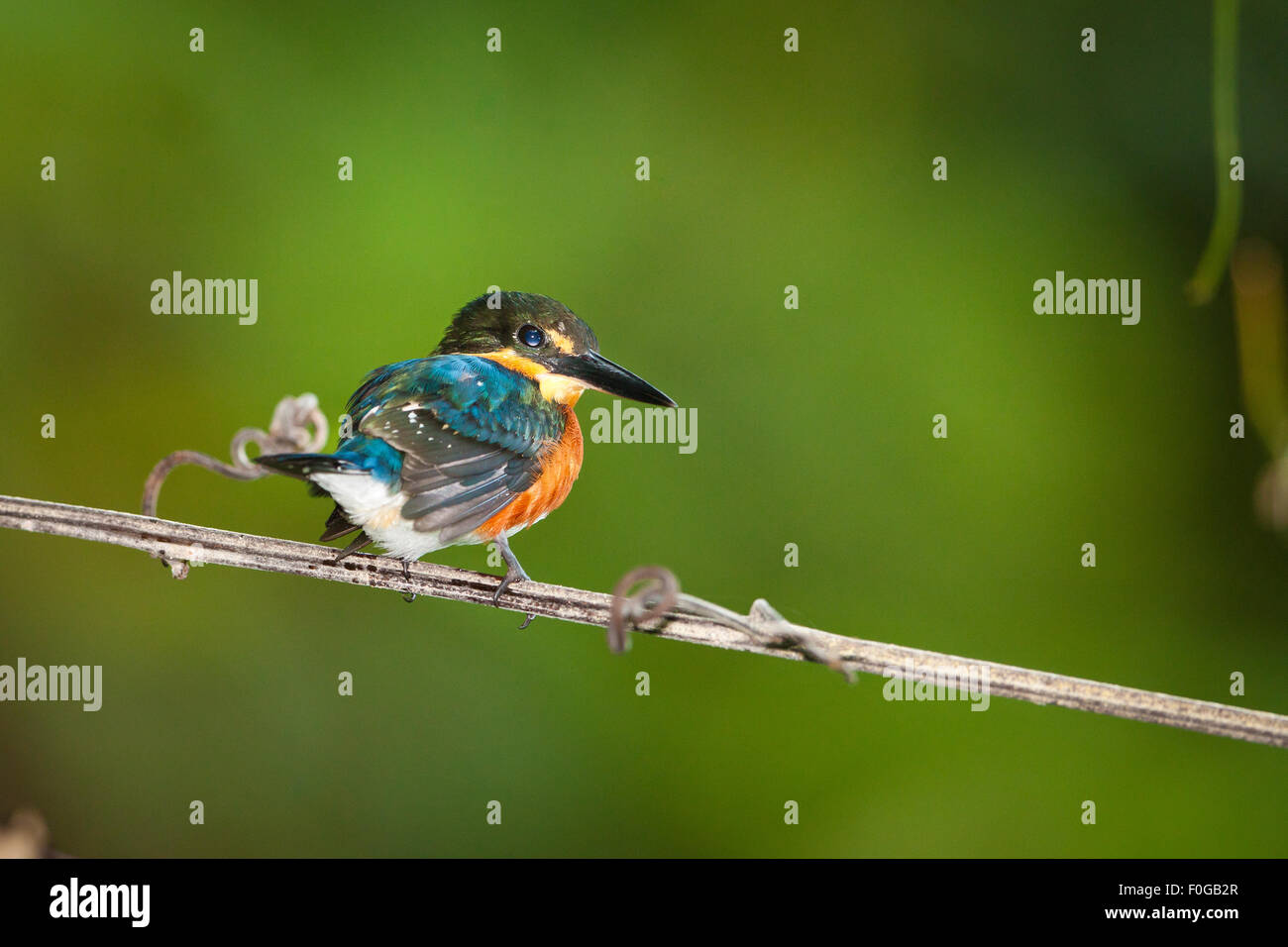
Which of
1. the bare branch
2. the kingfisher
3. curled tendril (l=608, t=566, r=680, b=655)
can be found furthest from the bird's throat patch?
curled tendril (l=608, t=566, r=680, b=655)

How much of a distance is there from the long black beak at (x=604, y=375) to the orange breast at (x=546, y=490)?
0.46ft

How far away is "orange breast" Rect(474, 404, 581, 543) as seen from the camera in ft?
6.74

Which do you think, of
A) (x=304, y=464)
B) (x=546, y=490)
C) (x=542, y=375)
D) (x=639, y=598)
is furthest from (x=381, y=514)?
(x=639, y=598)

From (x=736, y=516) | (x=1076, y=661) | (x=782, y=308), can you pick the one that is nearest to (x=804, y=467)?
(x=736, y=516)

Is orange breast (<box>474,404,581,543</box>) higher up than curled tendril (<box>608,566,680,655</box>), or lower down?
higher up

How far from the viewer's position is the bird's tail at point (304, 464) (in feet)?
5.09

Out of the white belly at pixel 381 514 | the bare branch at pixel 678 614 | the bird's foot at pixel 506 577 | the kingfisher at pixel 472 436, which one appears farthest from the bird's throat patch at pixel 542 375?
the bare branch at pixel 678 614

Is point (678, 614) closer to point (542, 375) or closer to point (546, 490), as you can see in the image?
point (546, 490)

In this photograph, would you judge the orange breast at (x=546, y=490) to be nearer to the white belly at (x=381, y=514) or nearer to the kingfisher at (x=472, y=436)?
the kingfisher at (x=472, y=436)

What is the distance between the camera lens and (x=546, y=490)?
83.6 inches

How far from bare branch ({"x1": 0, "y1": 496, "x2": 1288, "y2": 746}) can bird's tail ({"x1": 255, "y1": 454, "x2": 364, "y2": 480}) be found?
0.10 m

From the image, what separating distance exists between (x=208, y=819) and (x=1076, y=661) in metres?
2.22

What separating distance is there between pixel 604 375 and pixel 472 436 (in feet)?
0.86

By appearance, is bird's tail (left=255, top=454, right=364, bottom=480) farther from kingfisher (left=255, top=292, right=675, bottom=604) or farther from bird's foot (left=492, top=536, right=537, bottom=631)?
bird's foot (left=492, top=536, right=537, bottom=631)
